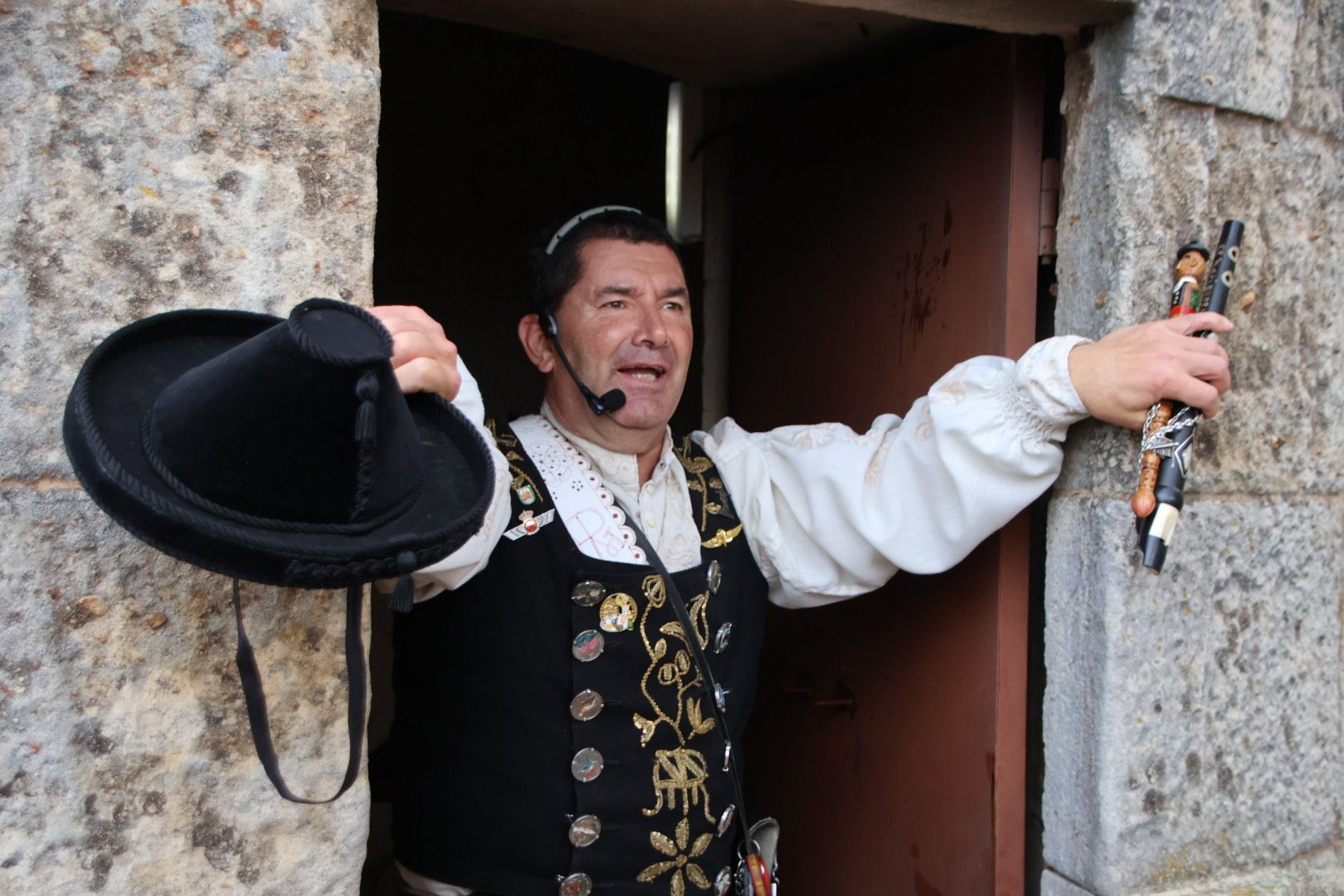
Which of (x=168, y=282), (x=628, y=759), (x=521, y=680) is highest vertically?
(x=168, y=282)

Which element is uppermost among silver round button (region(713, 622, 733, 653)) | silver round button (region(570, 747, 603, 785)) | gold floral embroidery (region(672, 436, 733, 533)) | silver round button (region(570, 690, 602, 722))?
gold floral embroidery (region(672, 436, 733, 533))

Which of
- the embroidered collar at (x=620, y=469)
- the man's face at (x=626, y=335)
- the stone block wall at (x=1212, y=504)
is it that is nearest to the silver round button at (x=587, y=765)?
the embroidered collar at (x=620, y=469)

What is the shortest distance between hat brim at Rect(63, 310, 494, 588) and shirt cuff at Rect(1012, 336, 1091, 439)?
0.95m

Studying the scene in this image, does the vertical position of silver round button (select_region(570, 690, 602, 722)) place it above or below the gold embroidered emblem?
above

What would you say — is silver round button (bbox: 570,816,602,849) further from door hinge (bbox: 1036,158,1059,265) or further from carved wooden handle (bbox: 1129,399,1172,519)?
door hinge (bbox: 1036,158,1059,265)

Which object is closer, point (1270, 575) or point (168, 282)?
point (168, 282)

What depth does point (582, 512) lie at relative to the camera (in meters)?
1.94

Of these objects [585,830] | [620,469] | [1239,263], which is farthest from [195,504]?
[1239,263]

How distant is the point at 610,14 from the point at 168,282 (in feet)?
3.84

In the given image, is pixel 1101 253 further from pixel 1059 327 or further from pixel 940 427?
pixel 940 427

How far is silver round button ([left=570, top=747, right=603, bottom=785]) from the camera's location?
5.94 ft

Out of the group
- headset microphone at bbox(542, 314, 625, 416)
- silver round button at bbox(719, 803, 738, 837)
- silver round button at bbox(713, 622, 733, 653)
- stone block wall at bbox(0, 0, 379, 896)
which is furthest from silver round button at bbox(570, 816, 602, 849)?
headset microphone at bbox(542, 314, 625, 416)

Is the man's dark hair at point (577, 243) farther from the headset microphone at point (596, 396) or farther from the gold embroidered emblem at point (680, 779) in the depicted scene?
the gold embroidered emblem at point (680, 779)

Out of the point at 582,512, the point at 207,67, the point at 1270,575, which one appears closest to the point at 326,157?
the point at 207,67
